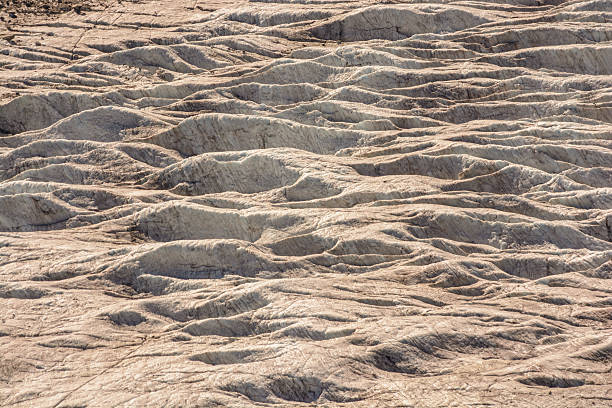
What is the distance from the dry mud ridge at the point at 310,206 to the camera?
10102 mm

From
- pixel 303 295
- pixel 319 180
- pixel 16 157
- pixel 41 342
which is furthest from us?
pixel 16 157

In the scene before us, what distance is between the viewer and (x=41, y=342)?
1084 centimetres

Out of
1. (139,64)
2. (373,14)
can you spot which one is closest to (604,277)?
(373,14)

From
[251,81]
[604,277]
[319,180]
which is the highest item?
[251,81]

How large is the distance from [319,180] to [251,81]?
5.49 meters

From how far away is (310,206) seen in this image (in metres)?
14.7

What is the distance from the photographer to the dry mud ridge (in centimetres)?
1010

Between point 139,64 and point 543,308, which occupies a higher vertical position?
point 139,64

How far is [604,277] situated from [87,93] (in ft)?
43.0

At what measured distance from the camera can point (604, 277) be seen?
12.5 meters

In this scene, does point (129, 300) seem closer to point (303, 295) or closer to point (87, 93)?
point (303, 295)

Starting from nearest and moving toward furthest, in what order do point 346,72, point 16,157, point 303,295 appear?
point 303,295 < point 16,157 < point 346,72

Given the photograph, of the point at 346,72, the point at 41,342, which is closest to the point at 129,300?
the point at 41,342

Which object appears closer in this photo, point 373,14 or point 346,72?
point 346,72
